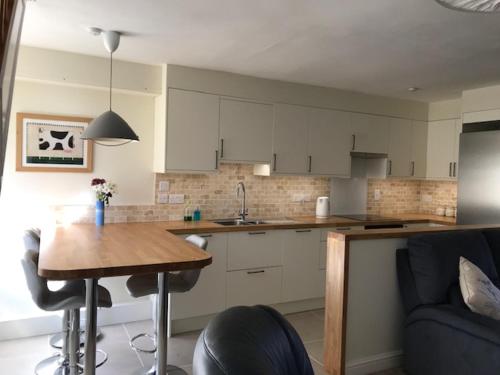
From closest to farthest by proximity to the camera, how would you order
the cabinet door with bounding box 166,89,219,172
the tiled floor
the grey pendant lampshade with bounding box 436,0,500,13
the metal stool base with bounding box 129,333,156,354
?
the grey pendant lampshade with bounding box 436,0,500,13 → the tiled floor → the metal stool base with bounding box 129,333,156,354 → the cabinet door with bounding box 166,89,219,172

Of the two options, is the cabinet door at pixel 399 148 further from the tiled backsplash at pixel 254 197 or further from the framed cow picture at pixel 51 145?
the framed cow picture at pixel 51 145

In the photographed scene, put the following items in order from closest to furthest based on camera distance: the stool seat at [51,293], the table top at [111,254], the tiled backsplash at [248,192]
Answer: the table top at [111,254] → the stool seat at [51,293] → the tiled backsplash at [248,192]

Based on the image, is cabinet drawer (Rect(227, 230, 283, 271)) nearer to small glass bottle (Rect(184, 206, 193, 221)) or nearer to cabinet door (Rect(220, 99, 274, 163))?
small glass bottle (Rect(184, 206, 193, 221))

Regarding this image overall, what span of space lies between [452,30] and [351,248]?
163 centimetres

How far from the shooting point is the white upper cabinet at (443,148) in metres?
4.89

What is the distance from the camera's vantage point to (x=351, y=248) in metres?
2.65

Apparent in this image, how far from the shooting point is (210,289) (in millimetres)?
3602

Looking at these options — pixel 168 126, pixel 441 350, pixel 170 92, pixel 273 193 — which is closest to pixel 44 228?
pixel 168 126

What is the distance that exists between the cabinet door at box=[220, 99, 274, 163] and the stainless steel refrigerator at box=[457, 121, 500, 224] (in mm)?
2130

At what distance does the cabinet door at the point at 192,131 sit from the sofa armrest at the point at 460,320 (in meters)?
2.23

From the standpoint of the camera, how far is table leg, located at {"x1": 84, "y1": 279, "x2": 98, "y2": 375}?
7.08 feet

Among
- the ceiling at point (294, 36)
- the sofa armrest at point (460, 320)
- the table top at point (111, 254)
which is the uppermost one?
the ceiling at point (294, 36)

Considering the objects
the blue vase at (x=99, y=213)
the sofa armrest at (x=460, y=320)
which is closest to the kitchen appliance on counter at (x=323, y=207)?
the sofa armrest at (x=460, y=320)

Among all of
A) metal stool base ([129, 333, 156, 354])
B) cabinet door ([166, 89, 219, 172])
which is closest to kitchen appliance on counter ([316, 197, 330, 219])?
cabinet door ([166, 89, 219, 172])
